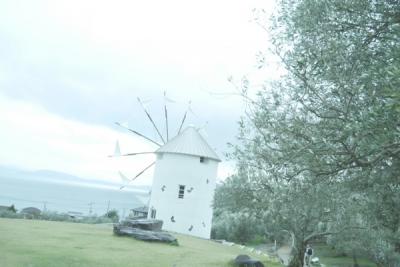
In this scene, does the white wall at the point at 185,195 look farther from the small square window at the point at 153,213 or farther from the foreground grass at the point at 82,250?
the foreground grass at the point at 82,250

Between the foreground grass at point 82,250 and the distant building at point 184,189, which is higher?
the distant building at point 184,189

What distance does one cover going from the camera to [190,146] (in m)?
39.6

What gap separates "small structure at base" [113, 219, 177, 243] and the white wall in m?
9.36

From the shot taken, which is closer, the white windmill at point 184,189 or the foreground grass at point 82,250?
the foreground grass at point 82,250

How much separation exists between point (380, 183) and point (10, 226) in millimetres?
22117

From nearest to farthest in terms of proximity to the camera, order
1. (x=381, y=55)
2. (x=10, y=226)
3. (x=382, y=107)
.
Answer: (x=382, y=107), (x=381, y=55), (x=10, y=226)

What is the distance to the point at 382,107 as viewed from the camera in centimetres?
579

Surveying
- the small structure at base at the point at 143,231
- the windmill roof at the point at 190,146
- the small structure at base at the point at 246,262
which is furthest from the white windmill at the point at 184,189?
the small structure at base at the point at 246,262

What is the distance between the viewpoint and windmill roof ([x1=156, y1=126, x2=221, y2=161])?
128 feet

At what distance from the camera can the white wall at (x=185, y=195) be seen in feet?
124

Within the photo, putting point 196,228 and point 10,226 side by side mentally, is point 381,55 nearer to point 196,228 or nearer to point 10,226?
point 10,226

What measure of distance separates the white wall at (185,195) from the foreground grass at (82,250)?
11623 millimetres

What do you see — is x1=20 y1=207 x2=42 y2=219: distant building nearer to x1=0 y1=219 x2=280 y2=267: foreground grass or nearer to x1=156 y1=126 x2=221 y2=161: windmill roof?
x1=0 y1=219 x2=280 y2=267: foreground grass

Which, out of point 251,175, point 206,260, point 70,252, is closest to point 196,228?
point 206,260
